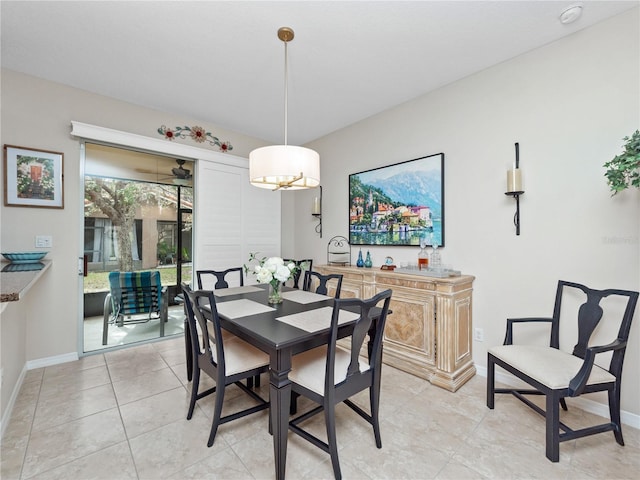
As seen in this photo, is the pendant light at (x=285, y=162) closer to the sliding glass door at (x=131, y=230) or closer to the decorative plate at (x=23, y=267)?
the decorative plate at (x=23, y=267)

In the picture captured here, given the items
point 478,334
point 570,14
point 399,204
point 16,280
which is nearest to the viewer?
point 16,280

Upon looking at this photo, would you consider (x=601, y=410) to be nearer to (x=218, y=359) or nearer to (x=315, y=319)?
(x=315, y=319)

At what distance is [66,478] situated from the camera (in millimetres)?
1501

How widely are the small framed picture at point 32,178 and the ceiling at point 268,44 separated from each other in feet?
2.47

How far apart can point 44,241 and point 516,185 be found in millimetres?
4273

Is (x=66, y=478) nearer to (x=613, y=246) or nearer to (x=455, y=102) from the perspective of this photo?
(x=613, y=246)

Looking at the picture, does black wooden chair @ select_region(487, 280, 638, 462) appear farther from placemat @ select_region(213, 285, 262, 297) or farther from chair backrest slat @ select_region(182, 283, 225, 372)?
placemat @ select_region(213, 285, 262, 297)

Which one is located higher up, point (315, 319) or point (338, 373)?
point (315, 319)

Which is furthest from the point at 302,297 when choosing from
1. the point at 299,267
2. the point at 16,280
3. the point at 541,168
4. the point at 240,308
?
the point at 541,168

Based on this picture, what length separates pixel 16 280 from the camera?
1.75 m

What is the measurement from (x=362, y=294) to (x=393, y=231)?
0.81m

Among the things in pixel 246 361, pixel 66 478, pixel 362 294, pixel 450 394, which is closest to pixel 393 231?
pixel 362 294

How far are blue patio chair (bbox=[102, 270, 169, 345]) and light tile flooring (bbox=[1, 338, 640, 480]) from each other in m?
1.02

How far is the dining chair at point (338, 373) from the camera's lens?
1481 millimetres
